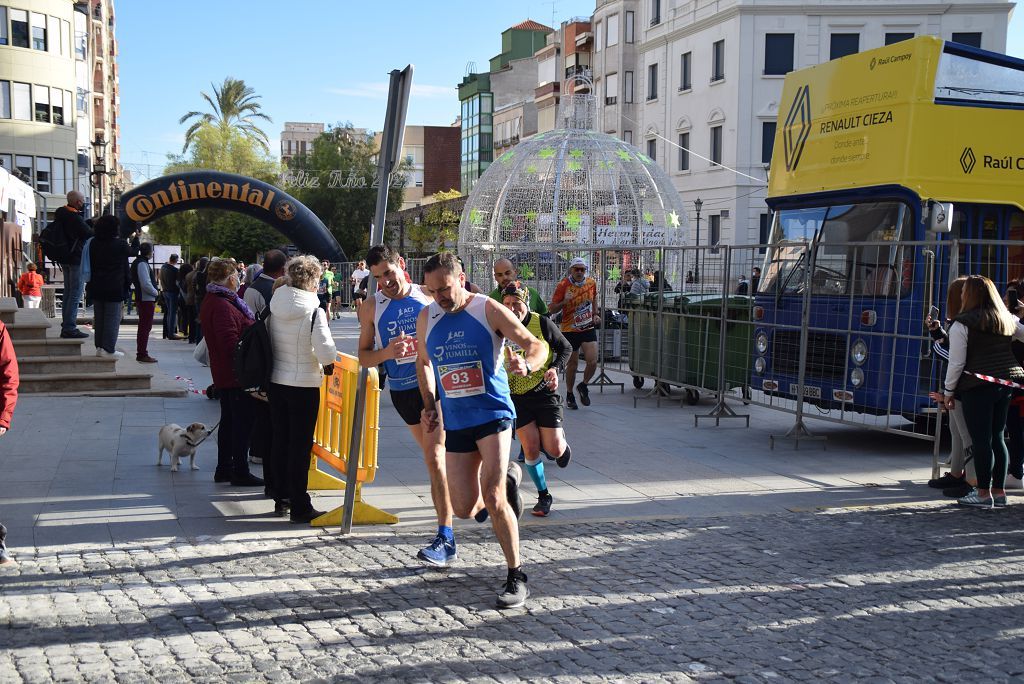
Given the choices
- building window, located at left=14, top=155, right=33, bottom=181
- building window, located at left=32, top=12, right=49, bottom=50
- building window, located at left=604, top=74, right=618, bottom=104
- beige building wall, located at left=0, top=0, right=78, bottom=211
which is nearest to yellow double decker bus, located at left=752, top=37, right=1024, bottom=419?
building window, located at left=604, top=74, right=618, bottom=104

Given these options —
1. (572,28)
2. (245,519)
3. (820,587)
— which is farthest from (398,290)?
(572,28)

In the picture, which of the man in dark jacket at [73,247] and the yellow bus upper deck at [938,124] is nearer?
the yellow bus upper deck at [938,124]

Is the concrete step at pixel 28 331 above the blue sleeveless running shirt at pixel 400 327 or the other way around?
the other way around

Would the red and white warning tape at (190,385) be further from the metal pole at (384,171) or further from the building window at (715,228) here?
the building window at (715,228)

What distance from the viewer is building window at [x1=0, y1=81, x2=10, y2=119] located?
Answer: 52241 mm

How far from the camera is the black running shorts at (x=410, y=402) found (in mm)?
6805

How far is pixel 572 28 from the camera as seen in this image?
60.0 m

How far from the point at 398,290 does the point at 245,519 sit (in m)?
2.01

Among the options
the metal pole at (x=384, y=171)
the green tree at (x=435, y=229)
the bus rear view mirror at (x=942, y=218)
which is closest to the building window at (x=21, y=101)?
the green tree at (x=435, y=229)

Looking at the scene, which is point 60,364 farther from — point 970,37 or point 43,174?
point 43,174

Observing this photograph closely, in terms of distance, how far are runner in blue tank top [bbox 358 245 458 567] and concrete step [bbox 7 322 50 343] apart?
28.0 ft

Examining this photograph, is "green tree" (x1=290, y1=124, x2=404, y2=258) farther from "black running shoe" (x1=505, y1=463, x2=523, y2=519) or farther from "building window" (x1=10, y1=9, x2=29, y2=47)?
"black running shoe" (x1=505, y1=463, x2=523, y2=519)

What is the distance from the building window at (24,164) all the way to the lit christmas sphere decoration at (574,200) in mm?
36259

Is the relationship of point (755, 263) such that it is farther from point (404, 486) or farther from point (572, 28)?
point (572, 28)
